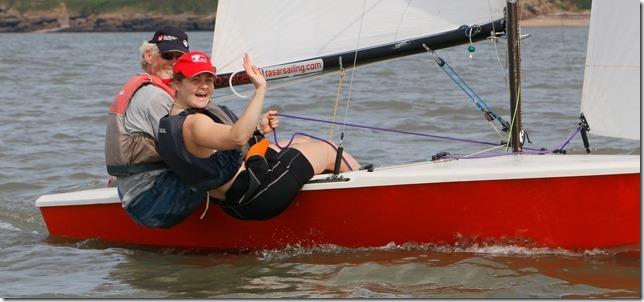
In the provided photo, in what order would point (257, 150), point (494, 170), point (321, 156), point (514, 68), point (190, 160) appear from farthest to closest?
point (514, 68), point (321, 156), point (257, 150), point (494, 170), point (190, 160)

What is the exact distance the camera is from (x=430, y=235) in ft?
17.3

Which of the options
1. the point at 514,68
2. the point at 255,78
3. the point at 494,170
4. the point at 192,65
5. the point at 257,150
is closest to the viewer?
the point at 255,78

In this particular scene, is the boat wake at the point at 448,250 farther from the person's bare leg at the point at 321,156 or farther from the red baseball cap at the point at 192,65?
the red baseball cap at the point at 192,65

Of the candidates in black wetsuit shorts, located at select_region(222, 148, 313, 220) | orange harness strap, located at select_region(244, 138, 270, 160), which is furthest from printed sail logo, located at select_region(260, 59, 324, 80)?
orange harness strap, located at select_region(244, 138, 270, 160)

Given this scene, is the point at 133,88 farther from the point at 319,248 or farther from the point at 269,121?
the point at 319,248

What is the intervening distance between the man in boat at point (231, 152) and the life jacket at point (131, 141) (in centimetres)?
21

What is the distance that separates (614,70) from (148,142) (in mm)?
1912

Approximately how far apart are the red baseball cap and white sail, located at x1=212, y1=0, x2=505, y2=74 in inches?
40.9

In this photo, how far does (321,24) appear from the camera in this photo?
5801 millimetres

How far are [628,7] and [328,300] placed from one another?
1.68 meters

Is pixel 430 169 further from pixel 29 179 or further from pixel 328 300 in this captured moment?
pixel 29 179

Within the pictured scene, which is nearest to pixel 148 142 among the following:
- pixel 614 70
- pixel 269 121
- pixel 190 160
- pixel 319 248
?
pixel 190 160

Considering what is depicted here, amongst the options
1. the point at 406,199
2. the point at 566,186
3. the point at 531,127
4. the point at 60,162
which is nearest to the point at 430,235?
the point at 406,199

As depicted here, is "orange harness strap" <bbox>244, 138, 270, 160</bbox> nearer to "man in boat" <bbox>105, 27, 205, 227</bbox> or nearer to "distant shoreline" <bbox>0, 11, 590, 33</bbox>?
"man in boat" <bbox>105, 27, 205, 227</bbox>
